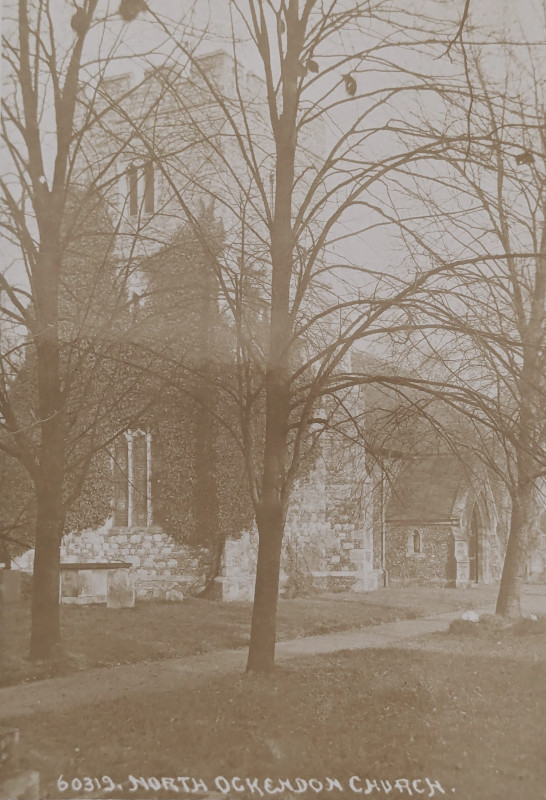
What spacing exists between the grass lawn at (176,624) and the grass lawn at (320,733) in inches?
35.7

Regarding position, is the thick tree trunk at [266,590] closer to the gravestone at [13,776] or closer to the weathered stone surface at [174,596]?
the gravestone at [13,776]

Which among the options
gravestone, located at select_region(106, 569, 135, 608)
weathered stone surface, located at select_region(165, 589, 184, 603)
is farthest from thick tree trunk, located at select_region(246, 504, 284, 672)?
weathered stone surface, located at select_region(165, 589, 184, 603)

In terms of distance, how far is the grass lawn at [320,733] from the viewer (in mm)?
5309

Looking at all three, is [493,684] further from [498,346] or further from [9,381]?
[9,381]

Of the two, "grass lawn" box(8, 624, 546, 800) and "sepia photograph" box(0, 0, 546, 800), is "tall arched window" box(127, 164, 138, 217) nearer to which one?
"sepia photograph" box(0, 0, 546, 800)

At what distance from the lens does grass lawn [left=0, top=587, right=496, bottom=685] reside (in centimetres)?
750

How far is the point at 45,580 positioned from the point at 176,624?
15.7 feet

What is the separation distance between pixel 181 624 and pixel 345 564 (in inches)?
327

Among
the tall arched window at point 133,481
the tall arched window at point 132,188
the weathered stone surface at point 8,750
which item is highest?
the tall arched window at point 132,188

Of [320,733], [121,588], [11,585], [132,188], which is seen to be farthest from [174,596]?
[320,733]

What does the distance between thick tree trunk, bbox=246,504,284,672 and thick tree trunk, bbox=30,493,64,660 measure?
6.11 feet

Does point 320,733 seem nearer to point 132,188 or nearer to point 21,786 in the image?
point 21,786

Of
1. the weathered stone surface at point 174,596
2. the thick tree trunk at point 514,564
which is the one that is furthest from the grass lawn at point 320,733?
the weathered stone surface at point 174,596

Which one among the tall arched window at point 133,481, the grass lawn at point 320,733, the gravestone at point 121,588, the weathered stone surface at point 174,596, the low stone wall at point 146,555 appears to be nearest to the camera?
the grass lawn at point 320,733
